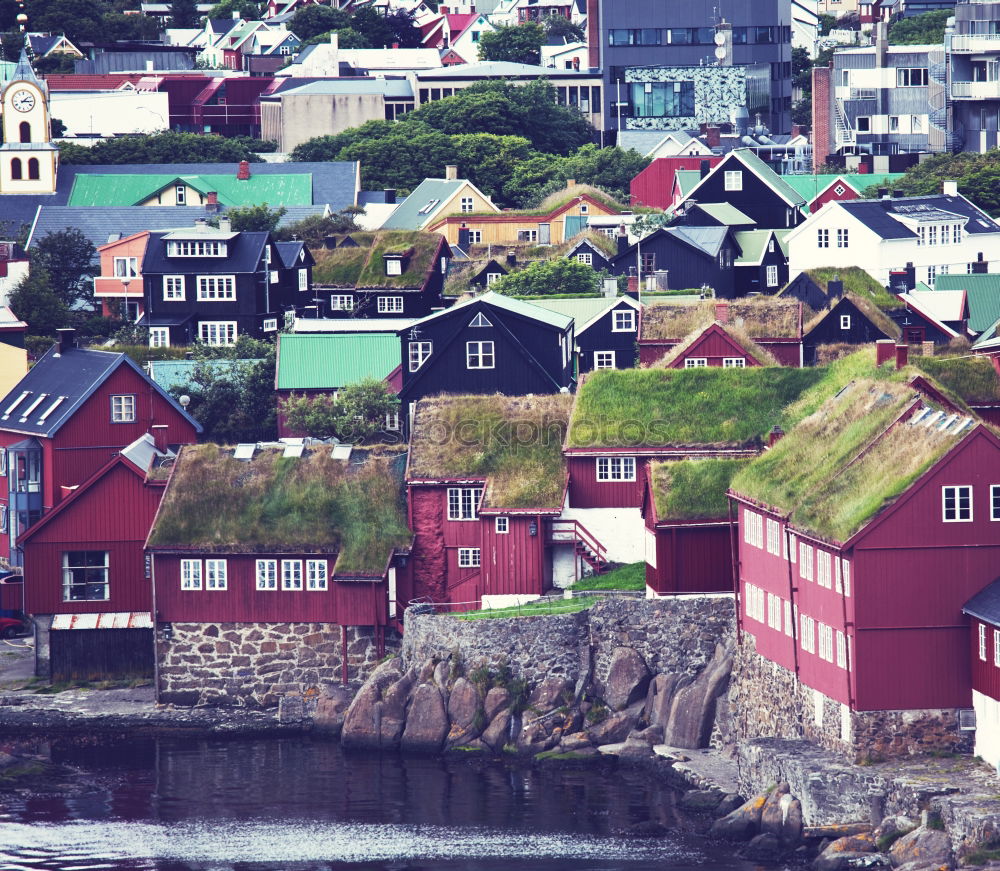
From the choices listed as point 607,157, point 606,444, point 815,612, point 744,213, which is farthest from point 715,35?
point 815,612

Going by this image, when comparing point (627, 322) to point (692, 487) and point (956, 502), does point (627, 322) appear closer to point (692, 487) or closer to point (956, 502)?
point (692, 487)

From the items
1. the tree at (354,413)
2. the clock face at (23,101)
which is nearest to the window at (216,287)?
the tree at (354,413)

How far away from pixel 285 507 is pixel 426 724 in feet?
28.0

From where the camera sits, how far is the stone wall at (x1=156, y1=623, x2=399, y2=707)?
67000mm

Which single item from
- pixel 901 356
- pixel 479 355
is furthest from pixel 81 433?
pixel 901 356

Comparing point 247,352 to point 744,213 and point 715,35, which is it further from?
point 715,35

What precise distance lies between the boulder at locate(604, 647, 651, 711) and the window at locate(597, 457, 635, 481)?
23.9 ft

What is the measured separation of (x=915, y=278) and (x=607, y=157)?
46221 mm

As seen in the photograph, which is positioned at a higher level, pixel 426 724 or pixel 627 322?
pixel 627 322

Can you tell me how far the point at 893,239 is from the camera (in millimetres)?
101188

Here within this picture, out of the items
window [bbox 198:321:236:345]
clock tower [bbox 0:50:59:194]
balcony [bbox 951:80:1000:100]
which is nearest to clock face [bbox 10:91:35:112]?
clock tower [bbox 0:50:59:194]

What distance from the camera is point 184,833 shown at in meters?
56.9

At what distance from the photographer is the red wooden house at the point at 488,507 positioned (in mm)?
67625

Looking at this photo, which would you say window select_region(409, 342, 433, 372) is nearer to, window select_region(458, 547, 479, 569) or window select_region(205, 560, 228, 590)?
window select_region(458, 547, 479, 569)
